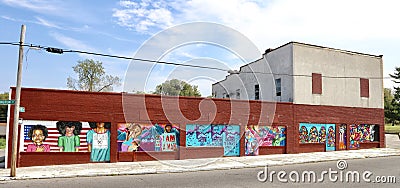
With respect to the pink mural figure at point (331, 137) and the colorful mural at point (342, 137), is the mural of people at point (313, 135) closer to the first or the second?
the pink mural figure at point (331, 137)

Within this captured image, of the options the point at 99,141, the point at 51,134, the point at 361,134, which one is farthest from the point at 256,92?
the point at 51,134

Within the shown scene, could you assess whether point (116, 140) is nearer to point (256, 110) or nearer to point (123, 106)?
point (123, 106)

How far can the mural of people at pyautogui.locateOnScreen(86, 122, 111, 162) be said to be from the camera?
56.6ft

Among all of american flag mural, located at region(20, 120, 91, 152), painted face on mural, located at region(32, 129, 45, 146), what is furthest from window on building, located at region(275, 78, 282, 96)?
painted face on mural, located at region(32, 129, 45, 146)

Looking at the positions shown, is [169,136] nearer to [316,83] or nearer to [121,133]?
[121,133]

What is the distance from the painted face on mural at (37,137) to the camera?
16.2 meters

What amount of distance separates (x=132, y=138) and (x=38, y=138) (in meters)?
4.80

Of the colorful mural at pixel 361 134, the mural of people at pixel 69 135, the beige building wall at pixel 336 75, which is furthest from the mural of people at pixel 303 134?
the mural of people at pixel 69 135

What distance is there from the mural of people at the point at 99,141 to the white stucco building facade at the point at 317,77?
1270 cm

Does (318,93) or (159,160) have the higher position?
(318,93)

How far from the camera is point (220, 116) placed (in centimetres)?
2045

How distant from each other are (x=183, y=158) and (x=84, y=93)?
22.4 feet

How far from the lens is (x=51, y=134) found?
16.5 meters

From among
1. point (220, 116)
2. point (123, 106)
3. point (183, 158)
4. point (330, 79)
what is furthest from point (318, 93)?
point (123, 106)
